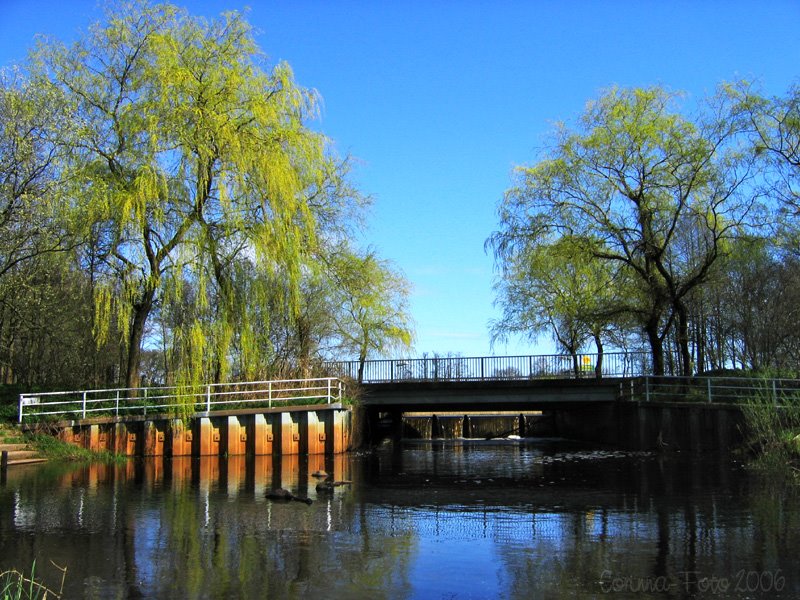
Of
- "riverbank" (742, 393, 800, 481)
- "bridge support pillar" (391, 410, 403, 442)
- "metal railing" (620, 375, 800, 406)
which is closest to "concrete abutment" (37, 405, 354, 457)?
"metal railing" (620, 375, 800, 406)

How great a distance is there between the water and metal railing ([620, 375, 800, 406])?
546 centimetres

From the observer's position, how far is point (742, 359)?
3634 centimetres

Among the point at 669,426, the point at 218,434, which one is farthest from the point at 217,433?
the point at 669,426

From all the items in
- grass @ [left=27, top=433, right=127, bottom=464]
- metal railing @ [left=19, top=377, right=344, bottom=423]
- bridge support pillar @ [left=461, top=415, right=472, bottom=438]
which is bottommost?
bridge support pillar @ [left=461, top=415, right=472, bottom=438]

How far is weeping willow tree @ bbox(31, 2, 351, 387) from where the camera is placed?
22078 mm

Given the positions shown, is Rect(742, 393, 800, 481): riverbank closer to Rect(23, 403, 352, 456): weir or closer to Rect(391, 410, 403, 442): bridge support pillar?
Rect(23, 403, 352, 456): weir

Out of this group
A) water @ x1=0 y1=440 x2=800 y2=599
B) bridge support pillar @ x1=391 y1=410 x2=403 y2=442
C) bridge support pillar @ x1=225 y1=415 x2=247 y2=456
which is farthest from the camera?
bridge support pillar @ x1=391 y1=410 x2=403 y2=442

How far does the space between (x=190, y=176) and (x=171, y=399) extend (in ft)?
24.3

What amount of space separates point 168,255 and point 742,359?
27.9 m

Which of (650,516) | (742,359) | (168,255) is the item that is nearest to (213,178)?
(168,255)

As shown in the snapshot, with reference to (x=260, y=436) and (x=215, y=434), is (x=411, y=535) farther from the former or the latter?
(x=215, y=434)

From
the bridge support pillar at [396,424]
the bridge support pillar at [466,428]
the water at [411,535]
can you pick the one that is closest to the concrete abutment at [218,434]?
the water at [411,535]

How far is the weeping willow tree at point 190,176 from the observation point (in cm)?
2208

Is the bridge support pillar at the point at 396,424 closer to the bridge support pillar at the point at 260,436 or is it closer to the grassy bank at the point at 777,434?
the bridge support pillar at the point at 260,436
